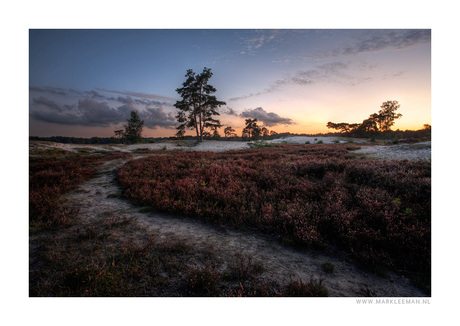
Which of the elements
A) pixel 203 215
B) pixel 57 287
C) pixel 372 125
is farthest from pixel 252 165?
pixel 372 125

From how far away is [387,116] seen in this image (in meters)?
60.7

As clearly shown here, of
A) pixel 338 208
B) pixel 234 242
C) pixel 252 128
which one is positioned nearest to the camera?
pixel 234 242

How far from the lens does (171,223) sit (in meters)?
4.72

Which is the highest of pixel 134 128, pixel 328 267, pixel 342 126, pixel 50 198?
pixel 342 126

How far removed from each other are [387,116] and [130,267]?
8180cm

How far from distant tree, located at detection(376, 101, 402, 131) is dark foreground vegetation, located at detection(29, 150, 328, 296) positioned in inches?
3023

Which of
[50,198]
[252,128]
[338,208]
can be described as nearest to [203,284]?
[338,208]

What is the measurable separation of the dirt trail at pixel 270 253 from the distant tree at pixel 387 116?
247 ft

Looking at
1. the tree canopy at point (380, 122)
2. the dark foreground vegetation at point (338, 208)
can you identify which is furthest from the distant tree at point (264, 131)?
the dark foreground vegetation at point (338, 208)

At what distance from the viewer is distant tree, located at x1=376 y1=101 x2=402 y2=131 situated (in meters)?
58.6

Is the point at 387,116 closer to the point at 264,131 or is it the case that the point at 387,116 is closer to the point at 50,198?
the point at 264,131

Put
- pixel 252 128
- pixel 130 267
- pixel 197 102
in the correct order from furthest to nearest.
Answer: pixel 252 128 → pixel 197 102 → pixel 130 267
